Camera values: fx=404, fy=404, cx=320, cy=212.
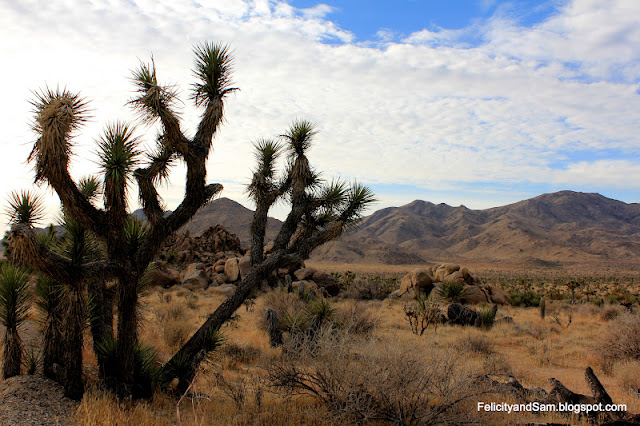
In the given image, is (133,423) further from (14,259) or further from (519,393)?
(519,393)

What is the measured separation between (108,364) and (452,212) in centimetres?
14434

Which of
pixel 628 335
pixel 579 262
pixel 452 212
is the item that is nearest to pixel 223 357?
pixel 628 335

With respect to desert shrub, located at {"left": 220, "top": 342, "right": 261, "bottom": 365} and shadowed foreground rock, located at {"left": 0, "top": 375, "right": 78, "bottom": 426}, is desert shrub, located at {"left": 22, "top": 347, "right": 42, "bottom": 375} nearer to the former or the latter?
shadowed foreground rock, located at {"left": 0, "top": 375, "right": 78, "bottom": 426}

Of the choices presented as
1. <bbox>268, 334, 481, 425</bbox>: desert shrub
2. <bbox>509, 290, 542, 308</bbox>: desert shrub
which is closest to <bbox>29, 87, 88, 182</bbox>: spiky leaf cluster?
<bbox>268, 334, 481, 425</bbox>: desert shrub

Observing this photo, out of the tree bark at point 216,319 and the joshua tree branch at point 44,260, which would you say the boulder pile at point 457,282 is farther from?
the joshua tree branch at point 44,260

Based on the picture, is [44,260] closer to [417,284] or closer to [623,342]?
[623,342]

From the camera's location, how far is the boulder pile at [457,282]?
20.2 metres

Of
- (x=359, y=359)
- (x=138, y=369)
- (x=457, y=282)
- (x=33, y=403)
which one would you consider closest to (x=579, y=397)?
(x=359, y=359)

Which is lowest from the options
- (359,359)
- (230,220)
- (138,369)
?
(138,369)

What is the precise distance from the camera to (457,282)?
1986 cm

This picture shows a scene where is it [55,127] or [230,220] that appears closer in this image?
[55,127]

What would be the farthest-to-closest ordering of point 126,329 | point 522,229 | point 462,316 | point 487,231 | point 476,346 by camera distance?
point 487,231
point 522,229
point 462,316
point 476,346
point 126,329

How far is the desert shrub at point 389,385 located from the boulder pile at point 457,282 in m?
15.4

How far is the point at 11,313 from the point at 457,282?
18.1 m
